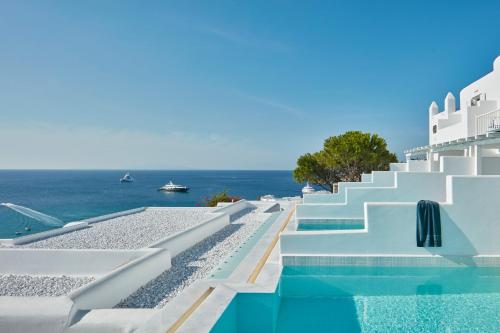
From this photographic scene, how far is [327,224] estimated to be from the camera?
13.1m

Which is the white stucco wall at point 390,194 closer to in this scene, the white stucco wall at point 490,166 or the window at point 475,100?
the white stucco wall at point 490,166

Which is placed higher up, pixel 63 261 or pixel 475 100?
pixel 475 100

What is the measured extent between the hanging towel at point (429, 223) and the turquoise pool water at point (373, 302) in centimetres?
69

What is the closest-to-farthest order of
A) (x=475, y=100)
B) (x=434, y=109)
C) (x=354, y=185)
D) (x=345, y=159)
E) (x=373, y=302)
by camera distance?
(x=373, y=302), (x=354, y=185), (x=475, y=100), (x=434, y=109), (x=345, y=159)

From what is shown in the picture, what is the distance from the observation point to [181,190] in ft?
269

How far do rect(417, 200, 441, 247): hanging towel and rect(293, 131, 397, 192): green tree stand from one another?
1704 centimetres

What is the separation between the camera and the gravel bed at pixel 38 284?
6637 mm

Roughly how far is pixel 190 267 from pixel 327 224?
6.79m

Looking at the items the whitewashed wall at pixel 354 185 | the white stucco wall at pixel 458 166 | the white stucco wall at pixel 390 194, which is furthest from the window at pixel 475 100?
the white stucco wall at pixel 390 194

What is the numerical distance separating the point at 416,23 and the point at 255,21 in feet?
31.3

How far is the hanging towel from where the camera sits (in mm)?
7902

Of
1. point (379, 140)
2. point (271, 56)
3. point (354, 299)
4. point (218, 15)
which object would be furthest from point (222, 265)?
point (379, 140)

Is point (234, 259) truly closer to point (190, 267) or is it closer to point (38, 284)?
point (190, 267)

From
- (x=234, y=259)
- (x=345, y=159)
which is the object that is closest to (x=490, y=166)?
(x=234, y=259)
